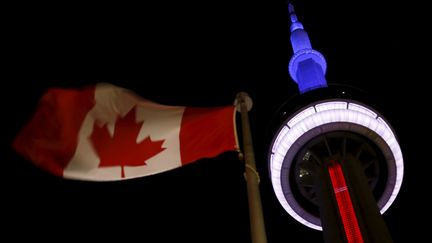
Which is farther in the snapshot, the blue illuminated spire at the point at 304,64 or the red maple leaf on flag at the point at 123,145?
the blue illuminated spire at the point at 304,64

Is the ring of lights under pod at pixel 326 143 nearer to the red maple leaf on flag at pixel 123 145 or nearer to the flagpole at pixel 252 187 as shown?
the red maple leaf on flag at pixel 123 145

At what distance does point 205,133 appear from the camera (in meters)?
8.89

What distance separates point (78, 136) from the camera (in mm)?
9781

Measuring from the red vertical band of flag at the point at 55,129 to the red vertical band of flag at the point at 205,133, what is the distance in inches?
99.7

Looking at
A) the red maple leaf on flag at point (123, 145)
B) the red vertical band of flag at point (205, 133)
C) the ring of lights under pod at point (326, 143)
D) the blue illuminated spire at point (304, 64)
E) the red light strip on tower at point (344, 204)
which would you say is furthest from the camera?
the blue illuminated spire at point (304, 64)

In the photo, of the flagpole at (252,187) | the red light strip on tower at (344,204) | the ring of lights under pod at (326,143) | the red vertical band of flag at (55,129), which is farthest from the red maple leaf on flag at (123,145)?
the ring of lights under pod at (326,143)

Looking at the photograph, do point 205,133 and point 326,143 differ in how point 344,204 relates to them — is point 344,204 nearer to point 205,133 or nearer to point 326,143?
point 326,143

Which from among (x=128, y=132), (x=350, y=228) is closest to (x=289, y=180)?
(x=350, y=228)

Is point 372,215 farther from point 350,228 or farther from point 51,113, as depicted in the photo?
point 51,113

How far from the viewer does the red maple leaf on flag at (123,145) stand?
30.4 feet

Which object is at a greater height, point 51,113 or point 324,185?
point 324,185

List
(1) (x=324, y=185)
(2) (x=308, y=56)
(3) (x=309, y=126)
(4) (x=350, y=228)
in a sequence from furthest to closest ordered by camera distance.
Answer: (2) (x=308, y=56), (3) (x=309, y=126), (1) (x=324, y=185), (4) (x=350, y=228)

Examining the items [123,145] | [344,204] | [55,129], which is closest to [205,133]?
[123,145]

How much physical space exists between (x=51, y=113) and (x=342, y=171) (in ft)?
47.2
